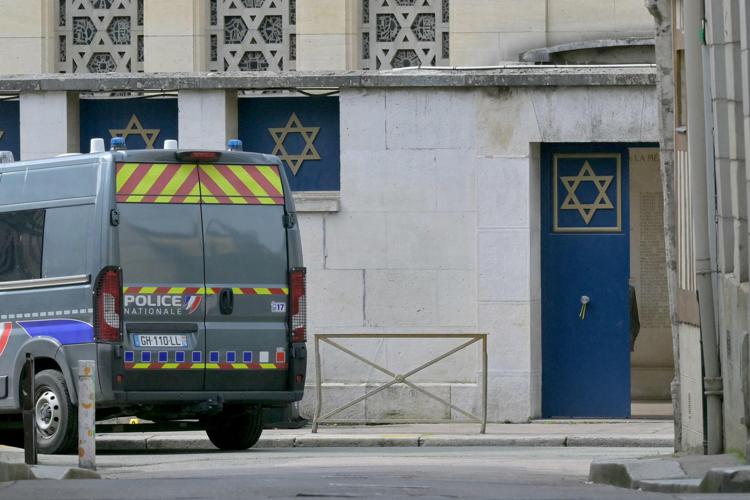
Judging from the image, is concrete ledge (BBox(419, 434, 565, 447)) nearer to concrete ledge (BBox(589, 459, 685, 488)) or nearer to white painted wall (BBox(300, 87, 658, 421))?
white painted wall (BBox(300, 87, 658, 421))

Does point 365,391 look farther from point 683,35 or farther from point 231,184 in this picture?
point 683,35

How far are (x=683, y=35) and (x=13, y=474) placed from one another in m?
6.09

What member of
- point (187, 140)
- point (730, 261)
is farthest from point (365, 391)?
point (730, 261)

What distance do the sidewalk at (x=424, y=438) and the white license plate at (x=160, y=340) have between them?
92.9 inches

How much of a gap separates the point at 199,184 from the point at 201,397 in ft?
5.94

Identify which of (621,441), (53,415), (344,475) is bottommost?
(621,441)

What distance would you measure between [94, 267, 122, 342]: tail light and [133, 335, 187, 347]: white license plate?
0.69ft

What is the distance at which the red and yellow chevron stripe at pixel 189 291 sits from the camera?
15.5 metres

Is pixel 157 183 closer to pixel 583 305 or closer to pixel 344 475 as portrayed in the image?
pixel 344 475

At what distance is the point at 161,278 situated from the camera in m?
15.6

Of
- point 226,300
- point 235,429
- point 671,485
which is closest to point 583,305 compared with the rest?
point 235,429

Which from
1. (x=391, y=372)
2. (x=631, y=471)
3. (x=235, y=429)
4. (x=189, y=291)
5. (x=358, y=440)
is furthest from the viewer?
(x=391, y=372)

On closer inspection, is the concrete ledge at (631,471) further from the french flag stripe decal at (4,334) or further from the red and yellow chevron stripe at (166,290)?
the french flag stripe decal at (4,334)

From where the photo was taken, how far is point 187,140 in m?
20.8
